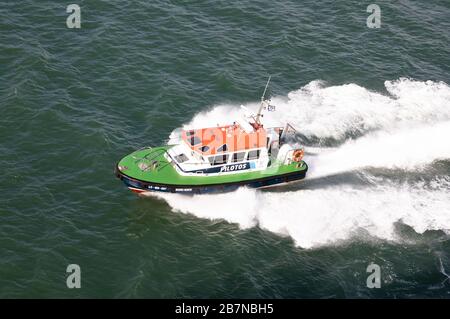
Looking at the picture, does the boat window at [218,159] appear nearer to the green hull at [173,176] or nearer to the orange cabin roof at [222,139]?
the orange cabin roof at [222,139]

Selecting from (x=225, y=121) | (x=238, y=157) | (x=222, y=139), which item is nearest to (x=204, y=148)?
(x=222, y=139)

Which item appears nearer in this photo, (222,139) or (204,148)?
(204,148)

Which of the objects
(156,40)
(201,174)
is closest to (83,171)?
(201,174)

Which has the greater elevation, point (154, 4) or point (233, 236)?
point (154, 4)

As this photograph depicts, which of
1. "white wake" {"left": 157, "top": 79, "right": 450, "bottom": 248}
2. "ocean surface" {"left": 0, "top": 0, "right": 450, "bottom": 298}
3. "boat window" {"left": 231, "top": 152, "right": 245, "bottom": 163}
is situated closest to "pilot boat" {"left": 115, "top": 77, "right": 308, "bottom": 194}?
"boat window" {"left": 231, "top": 152, "right": 245, "bottom": 163}

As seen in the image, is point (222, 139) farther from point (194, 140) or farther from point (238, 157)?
point (194, 140)
